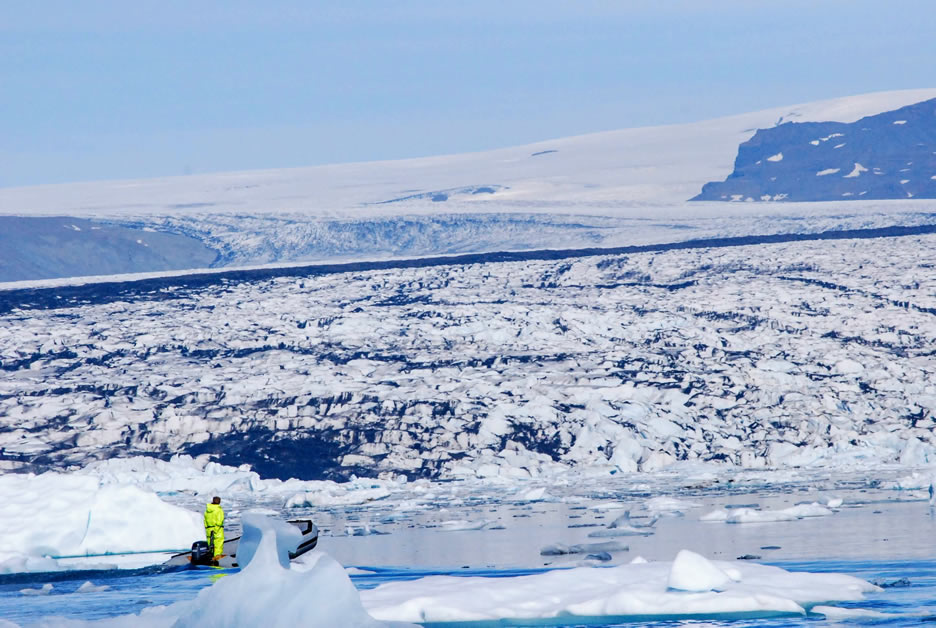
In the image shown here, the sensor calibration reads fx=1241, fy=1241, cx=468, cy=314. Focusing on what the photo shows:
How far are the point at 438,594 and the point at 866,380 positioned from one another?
40.8ft

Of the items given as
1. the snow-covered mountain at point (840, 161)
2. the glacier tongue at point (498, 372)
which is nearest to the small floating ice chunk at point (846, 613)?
the glacier tongue at point (498, 372)

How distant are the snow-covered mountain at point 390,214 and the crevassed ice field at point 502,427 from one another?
0.26 m

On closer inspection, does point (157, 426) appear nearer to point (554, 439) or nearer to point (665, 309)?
point (554, 439)

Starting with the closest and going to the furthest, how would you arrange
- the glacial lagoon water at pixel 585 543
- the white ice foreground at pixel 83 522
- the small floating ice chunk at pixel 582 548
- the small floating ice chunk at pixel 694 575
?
1. the small floating ice chunk at pixel 694 575
2. the glacial lagoon water at pixel 585 543
3. the small floating ice chunk at pixel 582 548
4. the white ice foreground at pixel 83 522

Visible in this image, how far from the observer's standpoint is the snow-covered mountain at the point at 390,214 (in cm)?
3116

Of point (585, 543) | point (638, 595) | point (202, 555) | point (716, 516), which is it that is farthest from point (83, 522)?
point (638, 595)

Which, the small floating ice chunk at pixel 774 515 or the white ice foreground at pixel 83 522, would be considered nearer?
the white ice foreground at pixel 83 522

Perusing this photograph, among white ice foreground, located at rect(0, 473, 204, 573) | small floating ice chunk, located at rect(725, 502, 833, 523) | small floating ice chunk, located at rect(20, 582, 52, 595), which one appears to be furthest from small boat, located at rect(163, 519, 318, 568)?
small floating ice chunk, located at rect(725, 502, 833, 523)

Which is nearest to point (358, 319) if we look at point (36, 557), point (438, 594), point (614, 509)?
point (614, 509)

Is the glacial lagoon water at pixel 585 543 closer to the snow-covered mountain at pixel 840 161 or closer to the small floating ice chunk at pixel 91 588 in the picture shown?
the small floating ice chunk at pixel 91 588

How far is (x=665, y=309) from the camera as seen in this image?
21.2 m

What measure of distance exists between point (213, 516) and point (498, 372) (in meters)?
9.49

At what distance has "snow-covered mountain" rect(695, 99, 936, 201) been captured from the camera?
134 ft

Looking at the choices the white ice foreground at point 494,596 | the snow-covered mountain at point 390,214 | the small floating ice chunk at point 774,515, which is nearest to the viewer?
the white ice foreground at point 494,596
